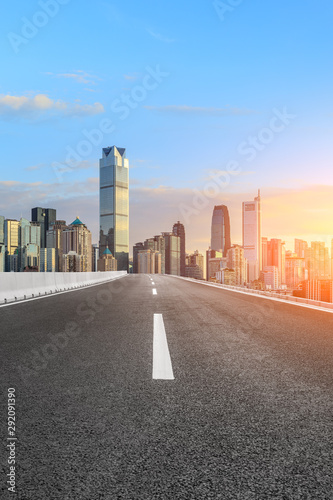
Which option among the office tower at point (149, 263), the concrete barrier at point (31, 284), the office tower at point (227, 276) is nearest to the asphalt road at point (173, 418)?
the concrete barrier at point (31, 284)

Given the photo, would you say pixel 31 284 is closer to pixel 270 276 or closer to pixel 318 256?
pixel 270 276

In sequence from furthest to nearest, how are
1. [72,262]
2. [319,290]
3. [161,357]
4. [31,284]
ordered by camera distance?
[72,262], [31,284], [319,290], [161,357]

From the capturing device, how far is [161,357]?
5.41 m

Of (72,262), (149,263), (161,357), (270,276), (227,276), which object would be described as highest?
(161,357)

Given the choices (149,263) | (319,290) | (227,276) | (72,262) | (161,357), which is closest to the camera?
(161,357)

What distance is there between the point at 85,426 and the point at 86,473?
72cm

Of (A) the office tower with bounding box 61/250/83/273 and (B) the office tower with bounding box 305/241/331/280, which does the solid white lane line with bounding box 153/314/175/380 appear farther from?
(A) the office tower with bounding box 61/250/83/273

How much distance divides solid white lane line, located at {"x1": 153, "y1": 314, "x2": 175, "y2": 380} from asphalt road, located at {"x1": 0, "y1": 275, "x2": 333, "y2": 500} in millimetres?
97

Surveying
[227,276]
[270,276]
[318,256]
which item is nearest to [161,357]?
[227,276]

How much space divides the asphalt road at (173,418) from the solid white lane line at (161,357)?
0.32ft

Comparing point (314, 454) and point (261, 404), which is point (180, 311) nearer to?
point (261, 404)

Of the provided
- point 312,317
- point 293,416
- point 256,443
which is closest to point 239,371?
point 293,416

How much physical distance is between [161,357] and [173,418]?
2157 mm

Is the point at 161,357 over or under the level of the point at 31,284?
under
